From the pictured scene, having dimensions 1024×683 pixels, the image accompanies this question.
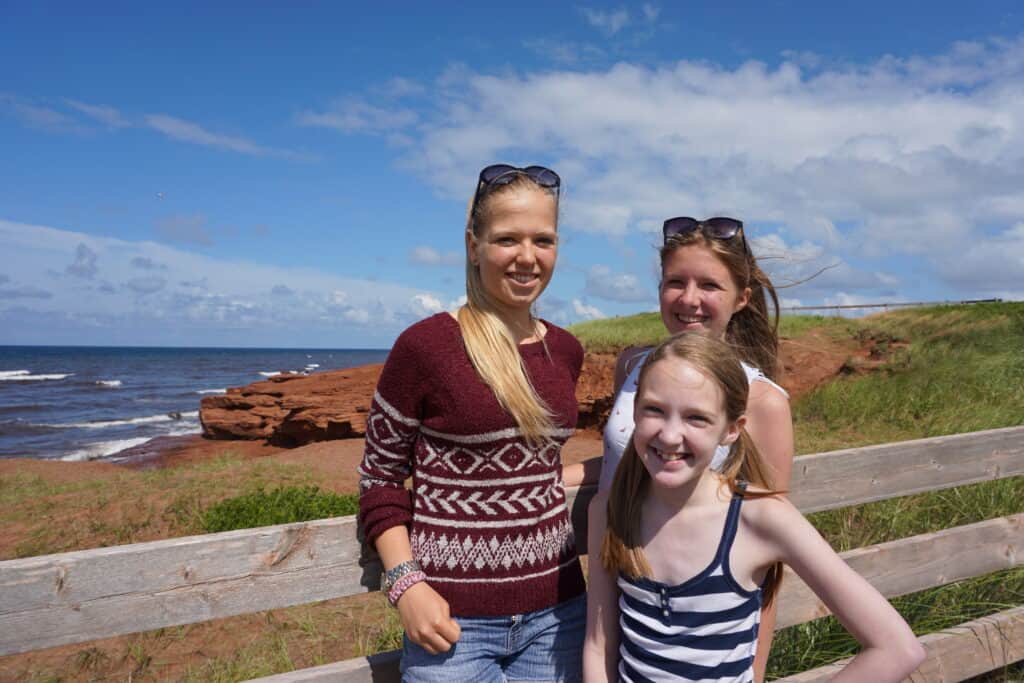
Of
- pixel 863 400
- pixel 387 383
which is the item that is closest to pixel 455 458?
pixel 387 383

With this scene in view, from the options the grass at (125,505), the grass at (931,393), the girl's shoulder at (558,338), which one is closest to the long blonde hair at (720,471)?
the girl's shoulder at (558,338)

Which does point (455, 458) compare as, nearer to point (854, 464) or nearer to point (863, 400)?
point (854, 464)

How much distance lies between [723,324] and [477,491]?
990 mm

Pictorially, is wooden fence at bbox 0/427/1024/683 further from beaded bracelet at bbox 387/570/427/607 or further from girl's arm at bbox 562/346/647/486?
beaded bracelet at bbox 387/570/427/607

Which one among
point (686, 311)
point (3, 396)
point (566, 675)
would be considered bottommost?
point (3, 396)

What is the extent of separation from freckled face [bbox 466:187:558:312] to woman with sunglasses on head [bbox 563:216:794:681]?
1.31 feet

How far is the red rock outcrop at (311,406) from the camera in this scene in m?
16.2

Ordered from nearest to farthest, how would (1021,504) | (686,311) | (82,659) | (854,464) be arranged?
(686,311) → (854,464) → (82,659) → (1021,504)

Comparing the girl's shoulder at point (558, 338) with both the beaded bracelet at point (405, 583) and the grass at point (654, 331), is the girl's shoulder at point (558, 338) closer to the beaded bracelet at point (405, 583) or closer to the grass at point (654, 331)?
the beaded bracelet at point (405, 583)

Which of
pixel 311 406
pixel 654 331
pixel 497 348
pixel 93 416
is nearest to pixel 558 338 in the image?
pixel 497 348

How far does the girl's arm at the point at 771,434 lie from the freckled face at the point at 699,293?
1.16 ft

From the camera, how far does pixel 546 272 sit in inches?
79.8

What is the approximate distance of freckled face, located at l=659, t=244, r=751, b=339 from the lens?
89.4 inches

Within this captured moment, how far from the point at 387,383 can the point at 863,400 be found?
435 inches
